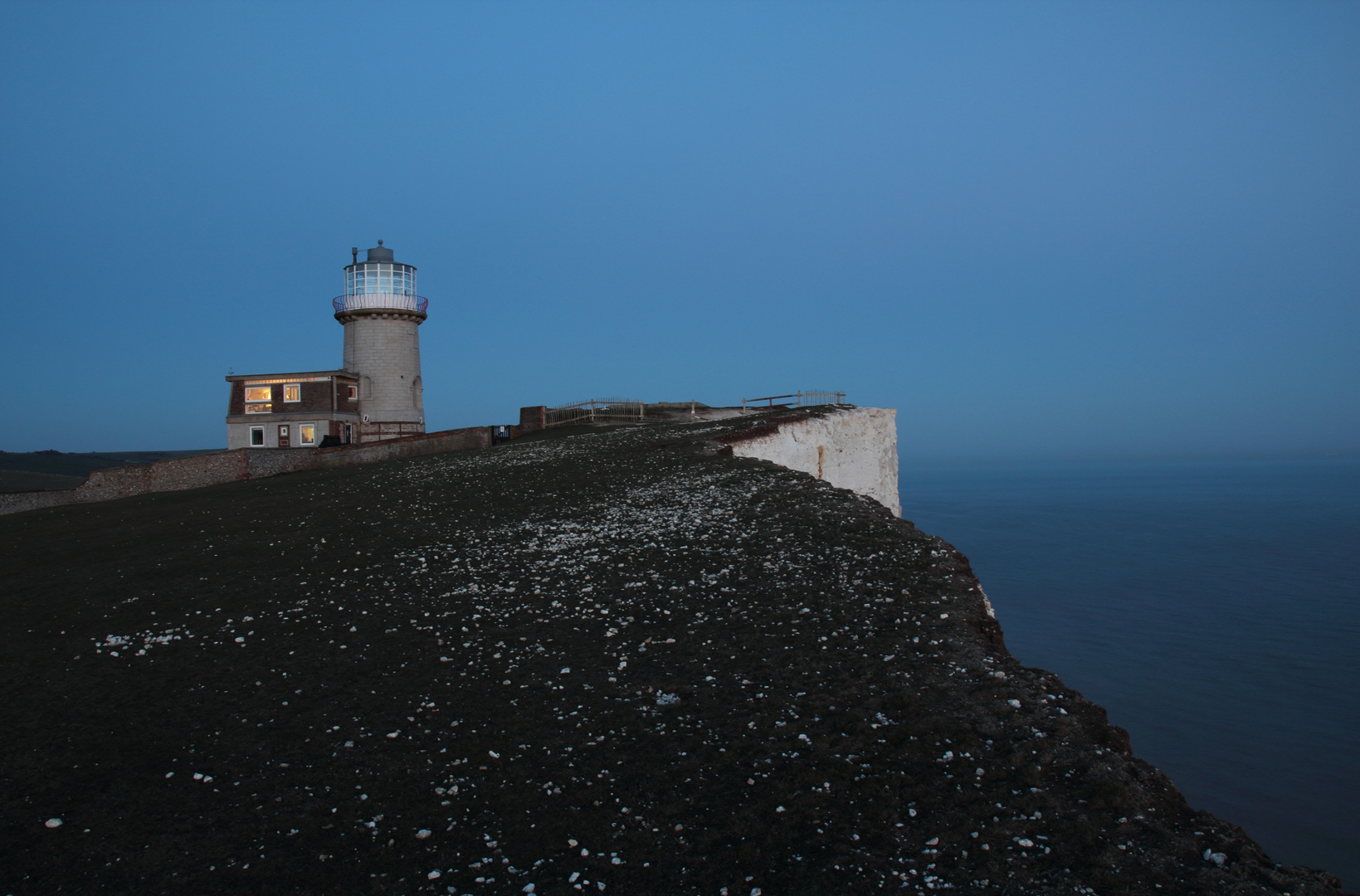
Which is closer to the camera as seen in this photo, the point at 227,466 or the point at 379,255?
the point at 227,466

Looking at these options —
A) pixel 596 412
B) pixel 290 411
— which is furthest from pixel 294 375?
pixel 596 412

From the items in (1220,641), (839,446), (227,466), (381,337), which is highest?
(381,337)

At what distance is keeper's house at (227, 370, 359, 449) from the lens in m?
48.4

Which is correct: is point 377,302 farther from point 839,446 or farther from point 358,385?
point 839,446

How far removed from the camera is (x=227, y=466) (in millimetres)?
36406

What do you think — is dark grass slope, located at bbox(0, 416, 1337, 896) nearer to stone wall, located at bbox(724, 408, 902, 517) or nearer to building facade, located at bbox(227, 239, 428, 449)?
stone wall, located at bbox(724, 408, 902, 517)

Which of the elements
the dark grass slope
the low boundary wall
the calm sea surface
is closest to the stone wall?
the calm sea surface

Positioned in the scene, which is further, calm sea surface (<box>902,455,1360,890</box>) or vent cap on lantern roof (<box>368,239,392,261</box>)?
vent cap on lantern roof (<box>368,239,392,261</box>)

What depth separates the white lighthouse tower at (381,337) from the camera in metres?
50.5

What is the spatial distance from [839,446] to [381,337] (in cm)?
3369

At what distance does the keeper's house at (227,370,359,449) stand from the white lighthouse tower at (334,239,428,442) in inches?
62.9

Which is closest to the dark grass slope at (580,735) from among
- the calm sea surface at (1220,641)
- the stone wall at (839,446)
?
the calm sea surface at (1220,641)

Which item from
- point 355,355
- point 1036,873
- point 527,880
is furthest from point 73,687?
point 355,355

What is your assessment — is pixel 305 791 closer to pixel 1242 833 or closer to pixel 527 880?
pixel 527 880
